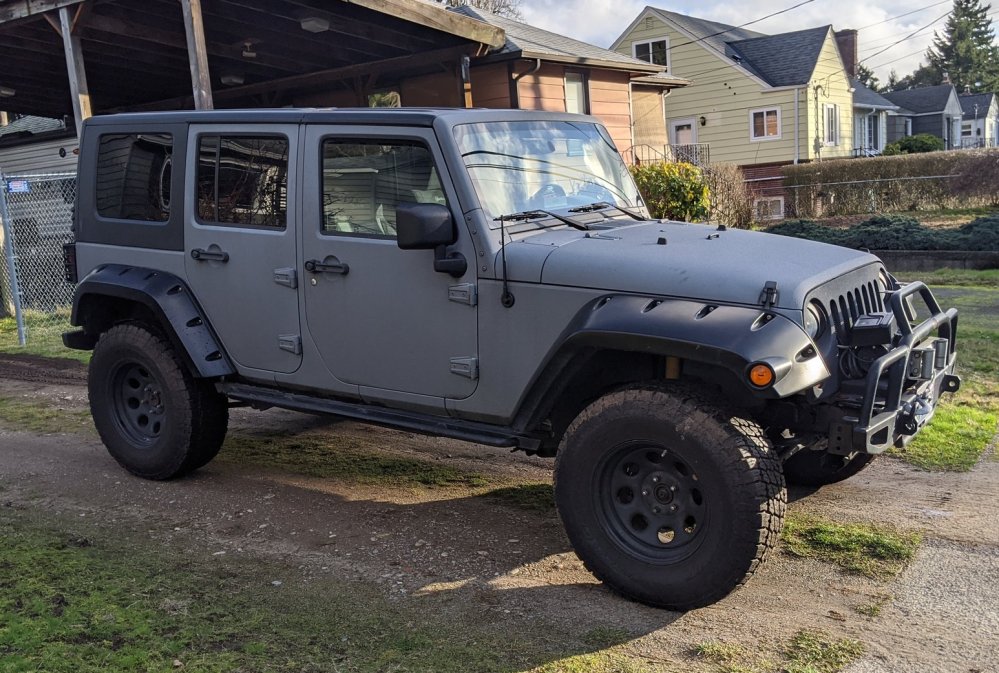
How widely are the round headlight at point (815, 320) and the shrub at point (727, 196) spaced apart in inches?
603

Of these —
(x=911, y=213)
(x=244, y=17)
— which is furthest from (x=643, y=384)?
(x=911, y=213)

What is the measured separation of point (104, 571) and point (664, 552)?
2.54 meters

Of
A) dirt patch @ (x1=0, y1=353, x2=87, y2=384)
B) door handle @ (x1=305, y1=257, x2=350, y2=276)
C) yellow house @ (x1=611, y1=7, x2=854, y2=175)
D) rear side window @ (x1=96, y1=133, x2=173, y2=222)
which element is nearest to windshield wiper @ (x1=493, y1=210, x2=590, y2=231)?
door handle @ (x1=305, y1=257, x2=350, y2=276)

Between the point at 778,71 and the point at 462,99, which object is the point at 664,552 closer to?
the point at 462,99

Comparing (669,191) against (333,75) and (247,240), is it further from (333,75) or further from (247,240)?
(247,240)

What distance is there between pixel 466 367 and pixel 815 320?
5.03ft

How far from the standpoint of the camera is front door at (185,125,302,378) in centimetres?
481

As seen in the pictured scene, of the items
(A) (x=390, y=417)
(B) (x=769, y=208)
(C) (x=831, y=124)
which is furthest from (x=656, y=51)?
(A) (x=390, y=417)

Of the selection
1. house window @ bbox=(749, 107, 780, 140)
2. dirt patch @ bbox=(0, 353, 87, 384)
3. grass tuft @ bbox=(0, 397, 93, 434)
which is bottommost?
grass tuft @ bbox=(0, 397, 93, 434)

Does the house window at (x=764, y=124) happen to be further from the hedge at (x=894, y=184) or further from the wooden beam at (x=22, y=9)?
the wooden beam at (x=22, y=9)

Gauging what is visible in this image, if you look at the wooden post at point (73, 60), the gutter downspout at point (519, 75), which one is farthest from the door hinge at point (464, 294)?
the gutter downspout at point (519, 75)

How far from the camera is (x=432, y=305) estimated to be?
4.28 metres

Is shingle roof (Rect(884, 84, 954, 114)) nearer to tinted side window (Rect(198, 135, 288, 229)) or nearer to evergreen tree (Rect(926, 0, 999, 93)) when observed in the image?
evergreen tree (Rect(926, 0, 999, 93))

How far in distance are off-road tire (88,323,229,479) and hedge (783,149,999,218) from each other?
20.1 meters
